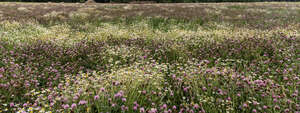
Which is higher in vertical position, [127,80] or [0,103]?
[127,80]

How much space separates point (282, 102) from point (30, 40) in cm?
730

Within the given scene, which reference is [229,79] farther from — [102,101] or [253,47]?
[253,47]

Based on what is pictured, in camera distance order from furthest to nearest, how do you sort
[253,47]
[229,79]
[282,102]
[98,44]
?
[98,44], [253,47], [229,79], [282,102]

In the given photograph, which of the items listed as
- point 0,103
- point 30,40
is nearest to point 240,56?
point 0,103

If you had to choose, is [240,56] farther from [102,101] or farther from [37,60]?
[37,60]

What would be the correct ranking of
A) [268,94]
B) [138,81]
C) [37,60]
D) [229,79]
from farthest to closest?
1. [37,60]
2. [229,79]
3. [138,81]
4. [268,94]

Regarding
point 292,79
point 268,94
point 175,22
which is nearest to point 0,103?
point 268,94

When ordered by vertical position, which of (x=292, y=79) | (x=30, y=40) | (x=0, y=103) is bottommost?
(x=0, y=103)

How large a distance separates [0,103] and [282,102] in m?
3.92

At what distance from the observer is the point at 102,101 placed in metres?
2.64

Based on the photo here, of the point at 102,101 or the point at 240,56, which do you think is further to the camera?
the point at 240,56

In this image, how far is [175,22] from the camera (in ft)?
39.6

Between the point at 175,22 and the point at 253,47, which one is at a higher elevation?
the point at 175,22

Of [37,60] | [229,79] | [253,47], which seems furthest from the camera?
[253,47]
